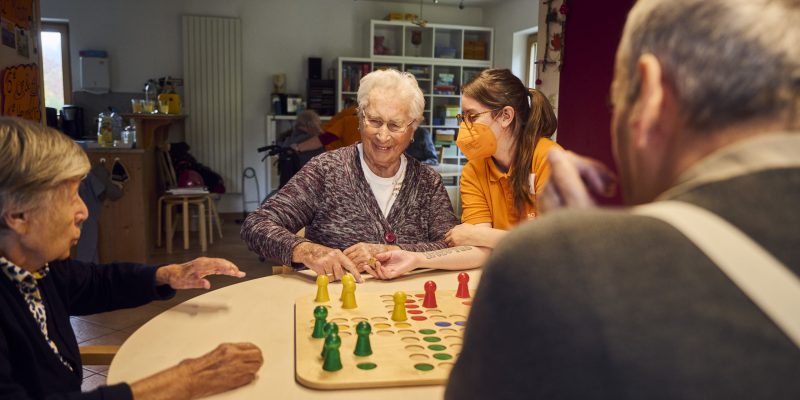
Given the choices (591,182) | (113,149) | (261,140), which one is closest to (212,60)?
(261,140)

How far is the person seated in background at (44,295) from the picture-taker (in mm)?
1040

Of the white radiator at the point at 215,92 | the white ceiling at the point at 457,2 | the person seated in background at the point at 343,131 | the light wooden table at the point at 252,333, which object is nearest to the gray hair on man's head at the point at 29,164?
the light wooden table at the point at 252,333

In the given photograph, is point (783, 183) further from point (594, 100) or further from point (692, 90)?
point (594, 100)

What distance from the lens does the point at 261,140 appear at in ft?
25.6

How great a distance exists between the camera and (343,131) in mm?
4863

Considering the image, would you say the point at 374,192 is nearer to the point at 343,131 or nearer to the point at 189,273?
the point at 189,273

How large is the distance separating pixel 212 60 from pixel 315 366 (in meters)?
6.87

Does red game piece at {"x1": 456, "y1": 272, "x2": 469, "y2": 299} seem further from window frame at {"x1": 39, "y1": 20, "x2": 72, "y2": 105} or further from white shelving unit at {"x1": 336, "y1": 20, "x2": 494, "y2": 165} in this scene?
window frame at {"x1": 39, "y1": 20, "x2": 72, "y2": 105}

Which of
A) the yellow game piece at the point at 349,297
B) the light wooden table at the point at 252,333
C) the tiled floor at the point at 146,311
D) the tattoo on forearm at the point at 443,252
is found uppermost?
the tattoo on forearm at the point at 443,252

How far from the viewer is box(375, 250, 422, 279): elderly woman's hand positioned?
178 centimetres

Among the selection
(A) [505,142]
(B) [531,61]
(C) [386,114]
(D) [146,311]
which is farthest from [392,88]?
(B) [531,61]

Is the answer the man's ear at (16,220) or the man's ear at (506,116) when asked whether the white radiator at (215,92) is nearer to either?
the man's ear at (506,116)

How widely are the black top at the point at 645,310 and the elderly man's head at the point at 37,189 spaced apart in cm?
94

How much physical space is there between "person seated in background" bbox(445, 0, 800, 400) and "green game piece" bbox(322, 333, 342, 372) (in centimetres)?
50
